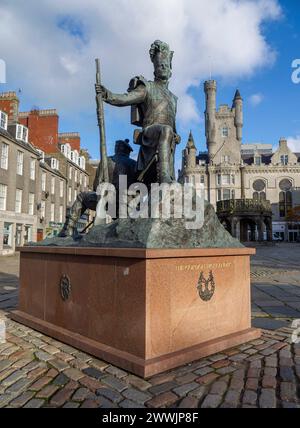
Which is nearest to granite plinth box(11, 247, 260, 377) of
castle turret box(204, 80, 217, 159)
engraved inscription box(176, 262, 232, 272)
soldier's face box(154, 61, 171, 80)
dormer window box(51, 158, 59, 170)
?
engraved inscription box(176, 262, 232, 272)

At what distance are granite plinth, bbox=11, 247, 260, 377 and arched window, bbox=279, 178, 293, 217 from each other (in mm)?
60623

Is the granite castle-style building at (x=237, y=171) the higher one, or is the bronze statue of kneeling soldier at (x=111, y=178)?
the granite castle-style building at (x=237, y=171)

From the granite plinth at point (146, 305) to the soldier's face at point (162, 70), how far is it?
294 centimetres

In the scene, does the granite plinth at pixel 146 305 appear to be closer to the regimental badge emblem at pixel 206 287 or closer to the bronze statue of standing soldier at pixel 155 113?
the regimental badge emblem at pixel 206 287

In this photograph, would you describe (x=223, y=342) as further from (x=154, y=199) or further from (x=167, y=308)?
(x=154, y=199)

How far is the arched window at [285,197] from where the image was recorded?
60.8 m

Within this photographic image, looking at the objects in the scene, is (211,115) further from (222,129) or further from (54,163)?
(54,163)

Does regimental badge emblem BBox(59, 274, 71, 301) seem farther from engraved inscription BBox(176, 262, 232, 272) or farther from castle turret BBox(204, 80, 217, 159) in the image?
castle turret BBox(204, 80, 217, 159)

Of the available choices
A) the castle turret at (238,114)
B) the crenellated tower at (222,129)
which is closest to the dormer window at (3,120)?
the crenellated tower at (222,129)

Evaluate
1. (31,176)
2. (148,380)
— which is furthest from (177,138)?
(31,176)

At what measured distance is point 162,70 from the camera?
521 centimetres

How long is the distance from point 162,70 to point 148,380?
4.36 m

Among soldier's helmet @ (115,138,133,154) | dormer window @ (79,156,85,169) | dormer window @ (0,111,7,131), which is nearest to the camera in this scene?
soldier's helmet @ (115,138,133,154)

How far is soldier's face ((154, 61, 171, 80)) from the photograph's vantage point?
5.20m
